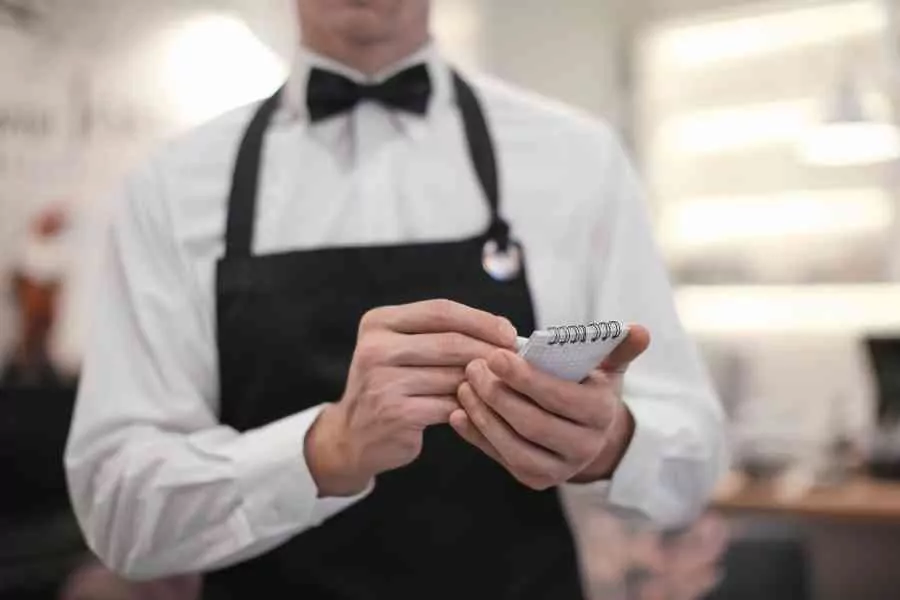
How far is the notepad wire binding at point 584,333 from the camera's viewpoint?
519 mm

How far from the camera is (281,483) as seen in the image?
27.0 inches

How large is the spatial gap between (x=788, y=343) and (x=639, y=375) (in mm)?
1409

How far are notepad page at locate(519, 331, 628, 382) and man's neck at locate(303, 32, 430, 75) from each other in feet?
0.97

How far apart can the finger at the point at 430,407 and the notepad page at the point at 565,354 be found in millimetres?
62

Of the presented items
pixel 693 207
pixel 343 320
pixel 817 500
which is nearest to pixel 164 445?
pixel 343 320

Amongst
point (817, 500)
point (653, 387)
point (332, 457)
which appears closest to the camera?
point (332, 457)

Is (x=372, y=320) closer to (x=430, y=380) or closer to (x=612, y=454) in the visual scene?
(x=430, y=380)

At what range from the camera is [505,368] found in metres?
0.54

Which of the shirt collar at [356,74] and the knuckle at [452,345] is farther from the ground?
the shirt collar at [356,74]

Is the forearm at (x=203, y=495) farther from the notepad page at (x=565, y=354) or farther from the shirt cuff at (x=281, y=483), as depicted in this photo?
the notepad page at (x=565, y=354)

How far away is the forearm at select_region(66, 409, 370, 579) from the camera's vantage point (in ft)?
2.26

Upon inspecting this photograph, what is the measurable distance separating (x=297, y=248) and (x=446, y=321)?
0.69 feet

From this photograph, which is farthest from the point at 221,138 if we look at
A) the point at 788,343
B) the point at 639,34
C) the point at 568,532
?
the point at 788,343

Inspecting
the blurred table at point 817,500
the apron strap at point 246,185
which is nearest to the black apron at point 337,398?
the apron strap at point 246,185
